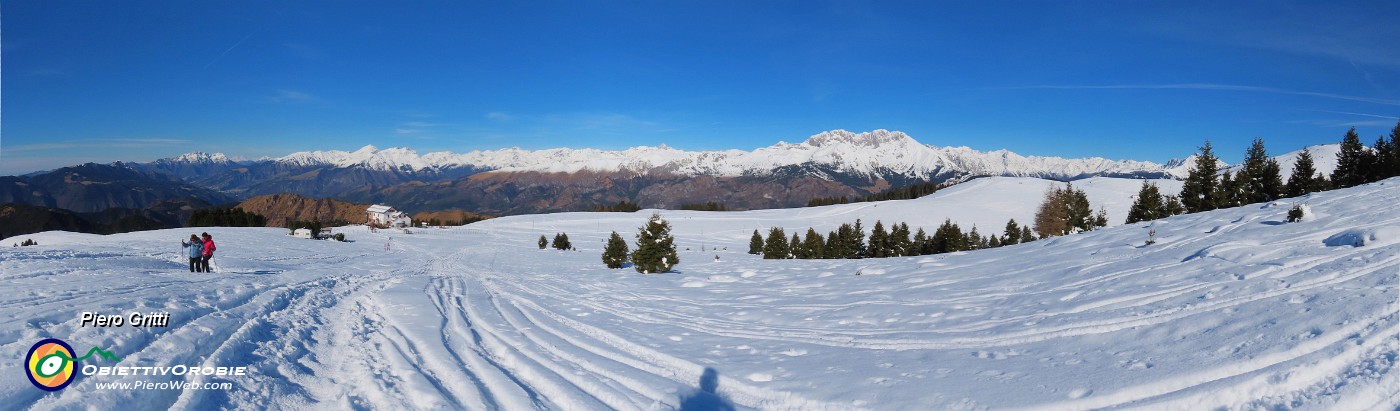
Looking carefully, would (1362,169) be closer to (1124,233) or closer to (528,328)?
(1124,233)

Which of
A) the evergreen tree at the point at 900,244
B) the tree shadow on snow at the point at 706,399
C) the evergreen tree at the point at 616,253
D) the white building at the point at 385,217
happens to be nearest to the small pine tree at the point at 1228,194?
the evergreen tree at the point at 900,244

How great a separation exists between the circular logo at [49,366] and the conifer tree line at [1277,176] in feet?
146

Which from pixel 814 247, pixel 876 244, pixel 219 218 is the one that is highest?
pixel 219 218

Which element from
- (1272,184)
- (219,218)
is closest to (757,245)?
(1272,184)

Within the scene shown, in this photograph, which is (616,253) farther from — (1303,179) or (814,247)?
(1303,179)

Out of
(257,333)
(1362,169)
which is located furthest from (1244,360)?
(1362,169)

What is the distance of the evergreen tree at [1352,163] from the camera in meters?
32.6

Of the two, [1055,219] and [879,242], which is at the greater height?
[1055,219]

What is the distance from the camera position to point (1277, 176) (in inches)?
1313

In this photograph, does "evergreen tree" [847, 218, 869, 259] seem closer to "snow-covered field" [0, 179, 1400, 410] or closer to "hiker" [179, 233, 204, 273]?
"snow-covered field" [0, 179, 1400, 410]

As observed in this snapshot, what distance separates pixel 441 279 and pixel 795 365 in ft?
58.3

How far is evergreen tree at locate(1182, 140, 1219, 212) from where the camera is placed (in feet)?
121

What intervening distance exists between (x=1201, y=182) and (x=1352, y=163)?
747 centimetres

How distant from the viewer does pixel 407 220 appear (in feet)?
377
